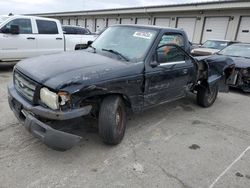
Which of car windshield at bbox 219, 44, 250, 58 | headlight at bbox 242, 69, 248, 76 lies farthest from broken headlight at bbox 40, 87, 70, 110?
car windshield at bbox 219, 44, 250, 58

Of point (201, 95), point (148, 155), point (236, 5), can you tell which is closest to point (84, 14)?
point (236, 5)

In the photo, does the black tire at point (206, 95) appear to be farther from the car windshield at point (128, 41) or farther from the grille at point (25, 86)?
the grille at point (25, 86)

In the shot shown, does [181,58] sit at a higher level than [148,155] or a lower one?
higher

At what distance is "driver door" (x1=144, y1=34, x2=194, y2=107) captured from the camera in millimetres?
4008

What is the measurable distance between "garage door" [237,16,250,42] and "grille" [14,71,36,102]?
18.0 meters

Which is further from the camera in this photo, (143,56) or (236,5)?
(236,5)

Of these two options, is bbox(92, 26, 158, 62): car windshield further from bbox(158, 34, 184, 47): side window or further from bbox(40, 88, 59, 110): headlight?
bbox(40, 88, 59, 110): headlight

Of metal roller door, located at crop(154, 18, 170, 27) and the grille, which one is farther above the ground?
metal roller door, located at crop(154, 18, 170, 27)

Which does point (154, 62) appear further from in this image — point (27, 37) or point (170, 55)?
point (27, 37)

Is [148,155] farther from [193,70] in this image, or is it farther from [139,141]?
[193,70]

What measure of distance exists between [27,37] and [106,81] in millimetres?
6192

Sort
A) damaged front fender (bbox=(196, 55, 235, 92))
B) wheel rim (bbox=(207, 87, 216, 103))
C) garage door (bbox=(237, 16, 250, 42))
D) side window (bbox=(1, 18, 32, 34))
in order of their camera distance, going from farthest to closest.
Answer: garage door (bbox=(237, 16, 250, 42))
side window (bbox=(1, 18, 32, 34))
wheel rim (bbox=(207, 87, 216, 103))
damaged front fender (bbox=(196, 55, 235, 92))

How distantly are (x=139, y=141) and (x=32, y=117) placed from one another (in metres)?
1.72

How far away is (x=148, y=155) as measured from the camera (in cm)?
348
